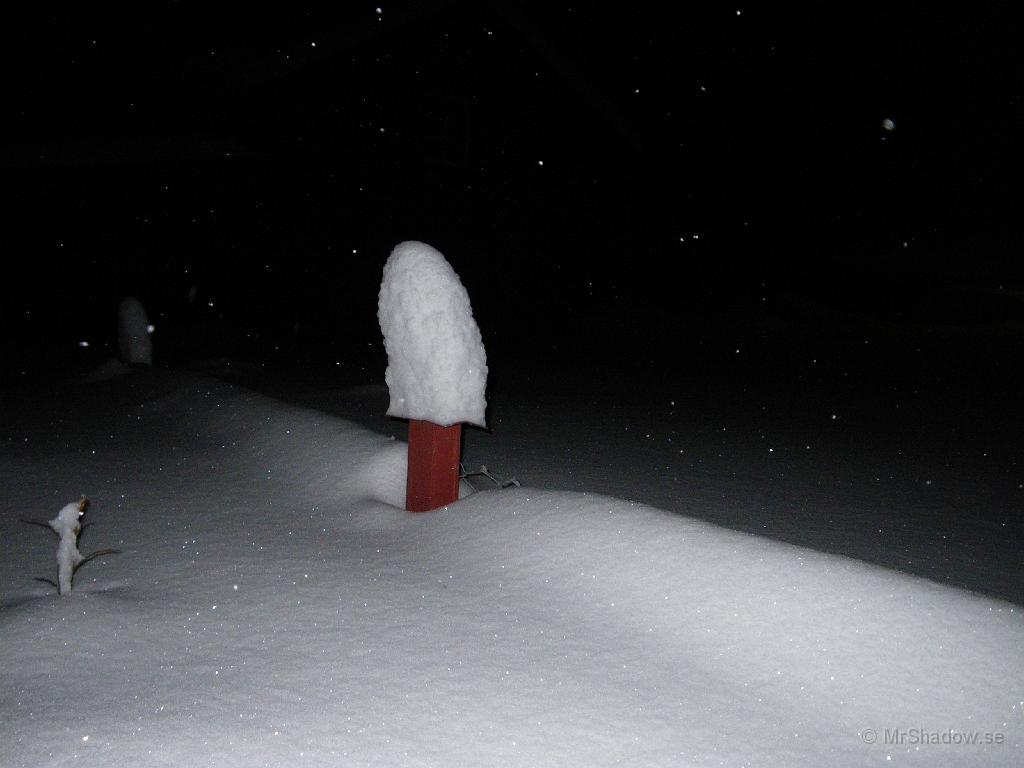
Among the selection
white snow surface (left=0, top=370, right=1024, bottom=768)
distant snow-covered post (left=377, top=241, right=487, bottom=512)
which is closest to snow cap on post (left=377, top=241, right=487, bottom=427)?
distant snow-covered post (left=377, top=241, right=487, bottom=512)

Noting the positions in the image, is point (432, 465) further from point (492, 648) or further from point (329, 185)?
point (329, 185)

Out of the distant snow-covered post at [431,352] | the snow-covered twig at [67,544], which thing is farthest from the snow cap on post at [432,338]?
the snow-covered twig at [67,544]

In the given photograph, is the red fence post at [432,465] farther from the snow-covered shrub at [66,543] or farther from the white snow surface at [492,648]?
the snow-covered shrub at [66,543]

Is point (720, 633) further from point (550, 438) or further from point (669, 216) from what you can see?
point (669, 216)

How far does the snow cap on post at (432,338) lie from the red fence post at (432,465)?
110 millimetres

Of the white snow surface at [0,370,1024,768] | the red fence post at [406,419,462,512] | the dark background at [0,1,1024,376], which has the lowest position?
the white snow surface at [0,370,1024,768]

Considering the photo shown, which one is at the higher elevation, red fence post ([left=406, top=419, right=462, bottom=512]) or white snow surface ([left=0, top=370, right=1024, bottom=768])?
red fence post ([left=406, top=419, right=462, bottom=512])

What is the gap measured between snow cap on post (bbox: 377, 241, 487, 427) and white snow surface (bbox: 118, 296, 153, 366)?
5484 millimetres

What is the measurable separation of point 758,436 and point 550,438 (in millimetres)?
2004

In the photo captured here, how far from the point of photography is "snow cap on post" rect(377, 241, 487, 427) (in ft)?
13.6

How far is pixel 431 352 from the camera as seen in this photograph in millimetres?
4156

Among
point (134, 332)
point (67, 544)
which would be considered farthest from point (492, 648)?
point (134, 332)

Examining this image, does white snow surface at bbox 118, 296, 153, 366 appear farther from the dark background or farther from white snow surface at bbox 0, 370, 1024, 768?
white snow surface at bbox 0, 370, 1024, 768

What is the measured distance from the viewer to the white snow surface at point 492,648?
8.07 feet
